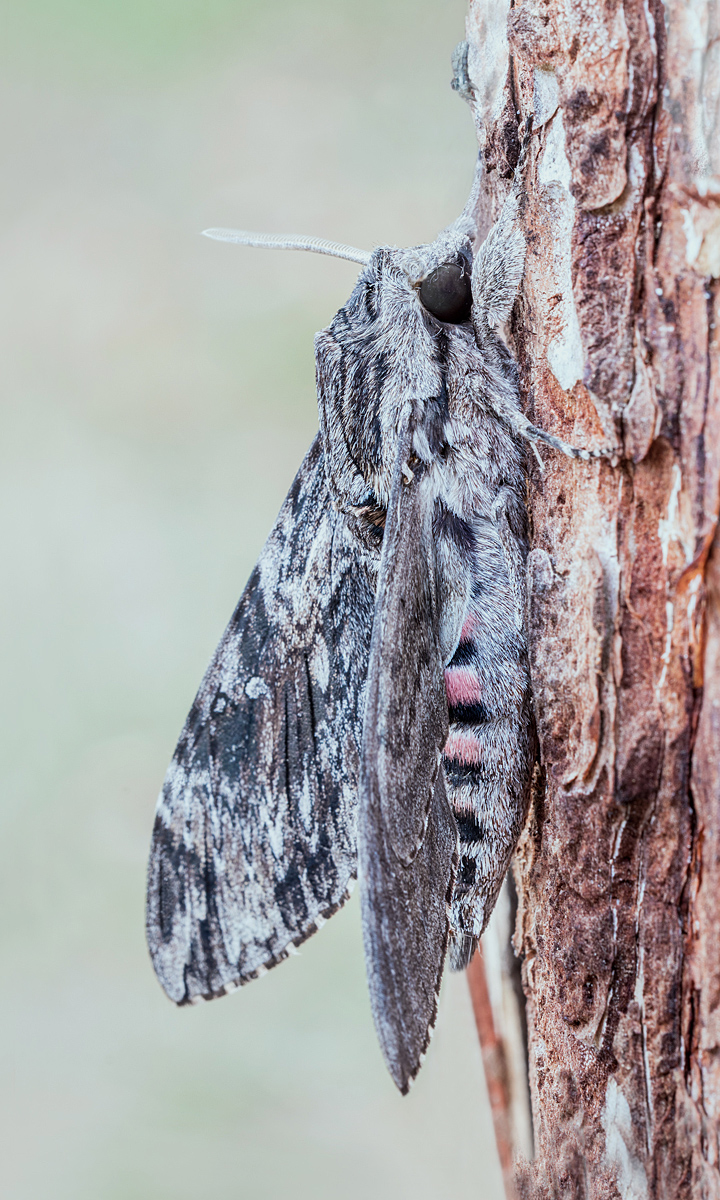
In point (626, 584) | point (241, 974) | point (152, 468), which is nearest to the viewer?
point (626, 584)

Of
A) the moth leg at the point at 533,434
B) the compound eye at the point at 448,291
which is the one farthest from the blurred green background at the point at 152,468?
the moth leg at the point at 533,434

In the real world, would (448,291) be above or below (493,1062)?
above

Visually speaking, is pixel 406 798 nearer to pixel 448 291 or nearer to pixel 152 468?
pixel 448 291

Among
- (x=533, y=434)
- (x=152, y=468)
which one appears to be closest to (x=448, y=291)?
(x=533, y=434)

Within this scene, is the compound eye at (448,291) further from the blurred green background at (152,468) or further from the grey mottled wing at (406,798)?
the blurred green background at (152,468)

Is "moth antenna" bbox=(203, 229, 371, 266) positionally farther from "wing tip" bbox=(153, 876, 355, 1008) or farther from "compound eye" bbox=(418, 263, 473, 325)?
"wing tip" bbox=(153, 876, 355, 1008)

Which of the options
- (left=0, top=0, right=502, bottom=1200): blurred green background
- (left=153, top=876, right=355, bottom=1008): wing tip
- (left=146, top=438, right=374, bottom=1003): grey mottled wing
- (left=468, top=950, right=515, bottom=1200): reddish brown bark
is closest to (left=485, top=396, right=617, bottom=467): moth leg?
(left=146, top=438, right=374, bottom=1003): grey mottled wing

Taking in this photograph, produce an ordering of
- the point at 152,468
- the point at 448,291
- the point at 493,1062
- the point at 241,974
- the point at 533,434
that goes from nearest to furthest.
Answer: the point at 533,434, the point at 448,291, the point at 241,974, the point at 493,1062, the point at 152,468
